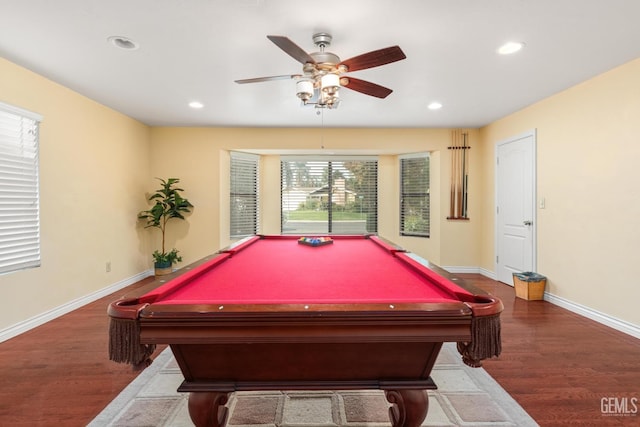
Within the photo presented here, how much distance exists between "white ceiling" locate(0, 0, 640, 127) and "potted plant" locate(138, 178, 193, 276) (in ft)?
4.58

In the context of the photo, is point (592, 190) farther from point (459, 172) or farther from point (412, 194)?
point (412, 194)

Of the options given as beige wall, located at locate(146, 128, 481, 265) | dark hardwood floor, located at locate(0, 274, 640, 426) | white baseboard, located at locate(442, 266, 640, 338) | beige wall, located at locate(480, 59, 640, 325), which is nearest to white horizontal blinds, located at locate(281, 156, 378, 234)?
beige wall, located at locate(146, 128, 481, 265)

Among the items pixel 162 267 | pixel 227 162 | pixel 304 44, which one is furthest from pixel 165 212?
pixel 304 44

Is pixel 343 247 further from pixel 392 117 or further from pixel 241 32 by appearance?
pixel 392 117

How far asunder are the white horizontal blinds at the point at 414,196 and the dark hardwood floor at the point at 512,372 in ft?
8.16

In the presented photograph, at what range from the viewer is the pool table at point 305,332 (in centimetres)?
103

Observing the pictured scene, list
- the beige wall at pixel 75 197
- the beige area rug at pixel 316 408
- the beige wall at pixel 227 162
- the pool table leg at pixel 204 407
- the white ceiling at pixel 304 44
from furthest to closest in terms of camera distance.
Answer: the beige wall at pixel 227 162
the beige wall at pixel 75 197
the white ceiling at pixel 304 44
the beige area rug at pixel 316 408
the pool table leg at pixel 204 407

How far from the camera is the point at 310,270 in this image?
1.80 m

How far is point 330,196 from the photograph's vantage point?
5.74 m

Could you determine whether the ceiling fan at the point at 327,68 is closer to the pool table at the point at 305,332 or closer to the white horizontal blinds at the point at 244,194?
the pool table at the point at 305,332

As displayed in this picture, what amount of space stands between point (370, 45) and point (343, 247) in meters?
1.65

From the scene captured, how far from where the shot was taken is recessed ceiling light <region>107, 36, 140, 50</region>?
2330 millimetres

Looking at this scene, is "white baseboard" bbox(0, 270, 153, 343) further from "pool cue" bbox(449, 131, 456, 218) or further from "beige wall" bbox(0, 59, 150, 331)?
"pool cue" bbox(449, 131, 456, 218)

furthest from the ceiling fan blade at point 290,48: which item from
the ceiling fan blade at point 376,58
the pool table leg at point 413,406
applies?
the pool table leg at point 413,406
